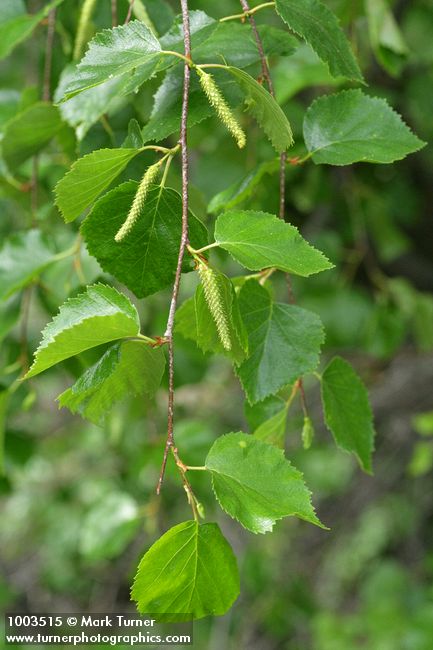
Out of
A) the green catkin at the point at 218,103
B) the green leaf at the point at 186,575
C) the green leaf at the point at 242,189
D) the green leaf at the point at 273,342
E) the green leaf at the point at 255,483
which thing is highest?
the green catkin at the point at 218,103

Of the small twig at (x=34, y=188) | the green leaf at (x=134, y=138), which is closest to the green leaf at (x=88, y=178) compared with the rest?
the green leaf at (x=134, y=138)

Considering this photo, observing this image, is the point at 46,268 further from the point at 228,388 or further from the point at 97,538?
the point at 228,388

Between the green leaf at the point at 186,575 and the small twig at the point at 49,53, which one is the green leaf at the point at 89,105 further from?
the green leaf at the point at 186,575

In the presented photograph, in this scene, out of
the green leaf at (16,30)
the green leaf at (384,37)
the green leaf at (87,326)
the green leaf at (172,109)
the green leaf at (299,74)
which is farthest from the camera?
the green leaf at (299,74)

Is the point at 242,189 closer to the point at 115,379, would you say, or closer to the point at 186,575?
the point at 115,379

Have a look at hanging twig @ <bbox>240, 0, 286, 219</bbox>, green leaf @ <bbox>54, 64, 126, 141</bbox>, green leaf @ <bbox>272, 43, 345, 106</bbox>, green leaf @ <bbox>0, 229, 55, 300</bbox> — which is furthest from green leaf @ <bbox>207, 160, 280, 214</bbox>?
green leaf @ <bbox>272, 43, 345, 106</bbox>

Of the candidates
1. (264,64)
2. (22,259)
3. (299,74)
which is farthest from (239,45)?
(299,74)

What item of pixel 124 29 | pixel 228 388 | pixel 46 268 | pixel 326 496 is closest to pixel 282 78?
Answer: pixel 46 268
